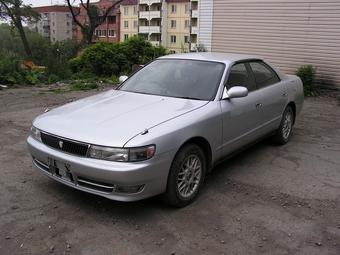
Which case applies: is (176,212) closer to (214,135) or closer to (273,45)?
(214,135)

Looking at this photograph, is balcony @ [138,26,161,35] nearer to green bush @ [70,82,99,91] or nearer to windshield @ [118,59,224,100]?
green bush @ [70,82,99,91]

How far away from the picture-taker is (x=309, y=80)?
39.5 feet

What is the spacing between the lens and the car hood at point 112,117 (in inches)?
142

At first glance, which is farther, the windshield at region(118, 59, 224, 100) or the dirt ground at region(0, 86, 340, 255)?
the windshield at region(118, 59, 224, 100)

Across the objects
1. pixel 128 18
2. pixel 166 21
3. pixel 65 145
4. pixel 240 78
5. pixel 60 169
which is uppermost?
pixel 128 18

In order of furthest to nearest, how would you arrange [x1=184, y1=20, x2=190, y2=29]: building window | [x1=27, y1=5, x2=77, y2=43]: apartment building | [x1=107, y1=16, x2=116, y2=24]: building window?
[x1=27, y1=5, x2=77, y2=43]: apartment building < [x1=107, y1=16, x2=116, y2=24]: building window < [x1=184, y1=20, x2=190, y2=29]: building window

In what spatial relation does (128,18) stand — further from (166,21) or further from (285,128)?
(285,128)

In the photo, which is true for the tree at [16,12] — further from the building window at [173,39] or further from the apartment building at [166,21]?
the building window at [173,39]

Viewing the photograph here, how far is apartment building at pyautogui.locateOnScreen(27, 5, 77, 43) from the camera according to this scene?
95.0 metres

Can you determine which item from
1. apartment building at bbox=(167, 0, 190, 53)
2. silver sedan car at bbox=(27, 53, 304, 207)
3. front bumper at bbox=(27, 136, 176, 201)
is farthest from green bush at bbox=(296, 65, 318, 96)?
apartment building at bbox=(167, 0, 190, 53)

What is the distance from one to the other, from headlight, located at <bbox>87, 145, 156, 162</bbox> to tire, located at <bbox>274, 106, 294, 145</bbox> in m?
3.32

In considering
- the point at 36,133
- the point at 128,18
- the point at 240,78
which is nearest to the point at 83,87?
the point at 240,78

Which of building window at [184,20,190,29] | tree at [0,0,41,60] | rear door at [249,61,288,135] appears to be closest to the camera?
rear door at [249,61,288,135]

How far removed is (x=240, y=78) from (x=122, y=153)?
2.41 metres
